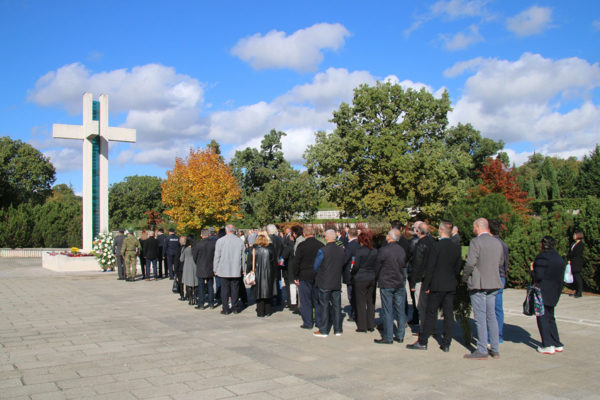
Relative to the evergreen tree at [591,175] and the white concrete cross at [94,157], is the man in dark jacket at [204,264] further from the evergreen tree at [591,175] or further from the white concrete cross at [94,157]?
the evergreen tree at [591,175]

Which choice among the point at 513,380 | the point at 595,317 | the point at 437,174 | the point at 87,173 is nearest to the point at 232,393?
the point at 513,380

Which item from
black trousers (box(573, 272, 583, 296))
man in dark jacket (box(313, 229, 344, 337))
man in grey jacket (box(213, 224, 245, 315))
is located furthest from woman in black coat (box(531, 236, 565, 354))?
man in grey jacket (box(213, 224, 245, 315))

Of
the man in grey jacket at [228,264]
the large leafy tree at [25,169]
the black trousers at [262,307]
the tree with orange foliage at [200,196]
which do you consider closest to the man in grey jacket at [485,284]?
the black trousers at [262,307]

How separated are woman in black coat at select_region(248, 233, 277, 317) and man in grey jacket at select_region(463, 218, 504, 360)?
4623 millimetres

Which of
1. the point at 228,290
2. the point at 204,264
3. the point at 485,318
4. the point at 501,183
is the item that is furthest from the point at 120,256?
the point at 501,183

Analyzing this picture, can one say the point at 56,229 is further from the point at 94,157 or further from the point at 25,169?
the point at 25,169

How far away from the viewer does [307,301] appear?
9.12 m

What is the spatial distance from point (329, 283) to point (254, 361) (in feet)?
7.49

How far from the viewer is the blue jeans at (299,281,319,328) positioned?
8938 millimetres

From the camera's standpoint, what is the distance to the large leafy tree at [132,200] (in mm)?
72188

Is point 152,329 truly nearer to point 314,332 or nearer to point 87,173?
point 314,332

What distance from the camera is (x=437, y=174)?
1372 inches

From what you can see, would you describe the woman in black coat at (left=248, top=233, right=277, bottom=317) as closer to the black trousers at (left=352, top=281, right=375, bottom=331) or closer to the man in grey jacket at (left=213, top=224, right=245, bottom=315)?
the man in grey jacket at (left=213, top=224, right=245, bottom=315)

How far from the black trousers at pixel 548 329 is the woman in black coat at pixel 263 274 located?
5301mm
